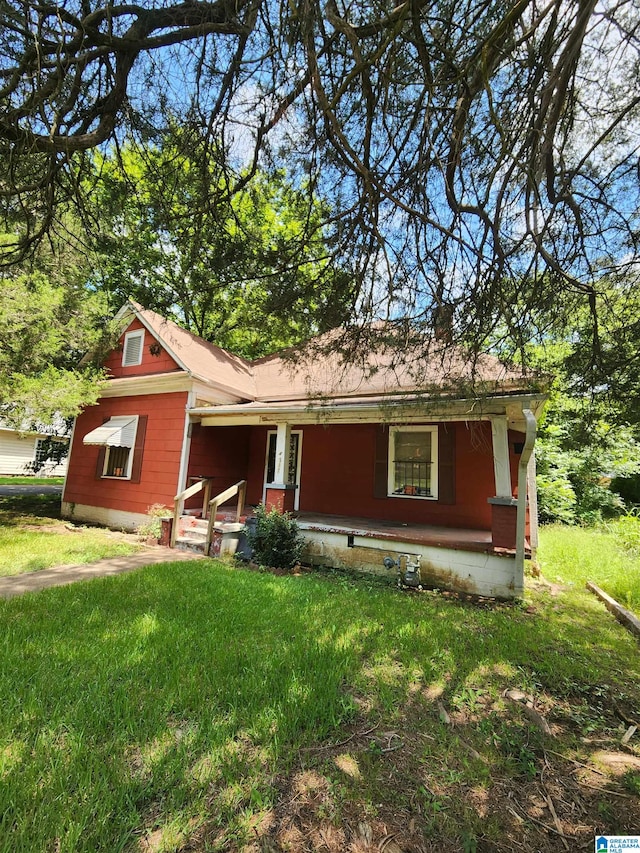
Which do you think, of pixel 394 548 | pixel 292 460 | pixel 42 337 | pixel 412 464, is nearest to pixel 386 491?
pixel 412 464

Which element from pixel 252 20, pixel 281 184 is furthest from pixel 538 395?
pixel 252 20

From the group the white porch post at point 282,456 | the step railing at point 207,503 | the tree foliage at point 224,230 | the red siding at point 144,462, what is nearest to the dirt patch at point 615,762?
the tree foliage at point 224,230

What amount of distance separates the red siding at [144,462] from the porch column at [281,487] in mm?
2682

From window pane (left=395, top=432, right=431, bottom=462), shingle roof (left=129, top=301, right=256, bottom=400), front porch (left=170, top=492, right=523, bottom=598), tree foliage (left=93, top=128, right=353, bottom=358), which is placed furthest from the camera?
shingle roof (left=129, top=301, right=256, bottom=400)

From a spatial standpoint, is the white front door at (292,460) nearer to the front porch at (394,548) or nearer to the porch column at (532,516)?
the front porch at (394,548)

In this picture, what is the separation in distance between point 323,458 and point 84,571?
542cm

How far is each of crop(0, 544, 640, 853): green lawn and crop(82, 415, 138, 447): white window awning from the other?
630 cm

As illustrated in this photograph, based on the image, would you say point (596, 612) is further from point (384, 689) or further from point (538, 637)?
point (384, 689)

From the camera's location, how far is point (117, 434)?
976 cm

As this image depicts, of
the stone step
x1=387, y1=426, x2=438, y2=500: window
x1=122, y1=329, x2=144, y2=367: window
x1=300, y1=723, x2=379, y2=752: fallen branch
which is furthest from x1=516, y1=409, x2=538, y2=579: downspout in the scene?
x1=122, y1=329, x2=144, y2=367: window

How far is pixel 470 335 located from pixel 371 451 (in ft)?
18.2

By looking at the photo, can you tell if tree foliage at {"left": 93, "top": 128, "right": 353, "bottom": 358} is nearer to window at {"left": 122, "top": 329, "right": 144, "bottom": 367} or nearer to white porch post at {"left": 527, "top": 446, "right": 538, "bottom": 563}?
white porch post at {"left": 527, "top": 446, "right": 538, "bottom": 563}

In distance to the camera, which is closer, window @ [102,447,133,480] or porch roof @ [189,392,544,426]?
porch roof @ [189,392,544,426]

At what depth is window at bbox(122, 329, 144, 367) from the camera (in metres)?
10.5
